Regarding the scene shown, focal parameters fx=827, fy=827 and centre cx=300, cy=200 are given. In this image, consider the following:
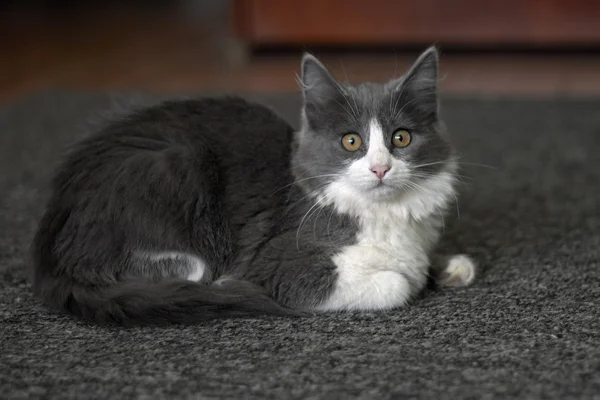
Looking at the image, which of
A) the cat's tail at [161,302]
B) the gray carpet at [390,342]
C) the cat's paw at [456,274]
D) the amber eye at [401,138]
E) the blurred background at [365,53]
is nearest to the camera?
the gray carpet at [390,342]

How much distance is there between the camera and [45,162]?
9.20 feet

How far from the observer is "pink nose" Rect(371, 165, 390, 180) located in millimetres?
1579

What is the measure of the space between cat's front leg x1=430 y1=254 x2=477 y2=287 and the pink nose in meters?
0.32

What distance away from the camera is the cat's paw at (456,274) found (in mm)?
1782

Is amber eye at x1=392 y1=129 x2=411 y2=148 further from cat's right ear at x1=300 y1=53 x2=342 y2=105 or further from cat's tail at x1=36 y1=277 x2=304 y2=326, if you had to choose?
cat's tail at x1=36 y1=277 x2=304 y2=326

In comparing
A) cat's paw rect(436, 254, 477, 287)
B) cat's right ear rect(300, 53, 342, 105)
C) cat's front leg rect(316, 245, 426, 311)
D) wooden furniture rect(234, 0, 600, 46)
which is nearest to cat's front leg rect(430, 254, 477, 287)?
cat's paw rect(436, 254, 477, 287)

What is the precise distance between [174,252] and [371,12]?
8.27 ft

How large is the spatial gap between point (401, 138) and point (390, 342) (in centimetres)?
41

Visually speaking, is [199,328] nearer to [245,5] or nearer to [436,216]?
[436,216]

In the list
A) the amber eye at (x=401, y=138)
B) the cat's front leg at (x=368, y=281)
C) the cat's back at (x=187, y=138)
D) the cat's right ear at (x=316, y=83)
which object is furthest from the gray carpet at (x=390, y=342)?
the cat's right ear at (x=316, y=83)

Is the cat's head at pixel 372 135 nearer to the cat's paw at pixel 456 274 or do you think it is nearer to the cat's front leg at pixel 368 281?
the cat's front leg at pixel 368 281

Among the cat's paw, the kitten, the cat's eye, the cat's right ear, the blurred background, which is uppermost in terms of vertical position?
the blurred background

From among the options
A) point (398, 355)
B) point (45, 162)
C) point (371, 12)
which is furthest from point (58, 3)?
point (398, 355)

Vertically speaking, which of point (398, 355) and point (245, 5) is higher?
point (245, 5)
